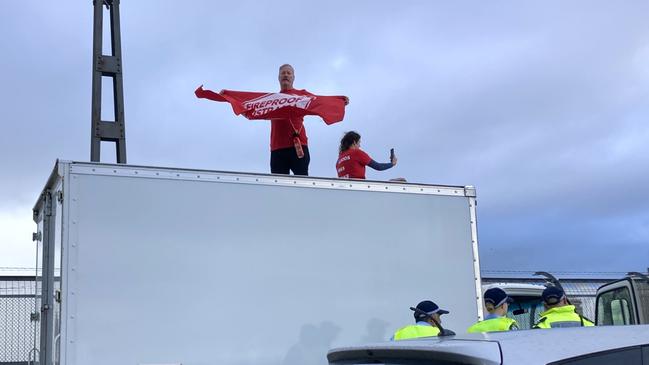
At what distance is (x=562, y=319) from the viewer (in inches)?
196

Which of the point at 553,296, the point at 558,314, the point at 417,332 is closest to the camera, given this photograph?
the point at 417,332

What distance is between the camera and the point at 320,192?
592 cm

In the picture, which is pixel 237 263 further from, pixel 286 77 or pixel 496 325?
pixel 286 77

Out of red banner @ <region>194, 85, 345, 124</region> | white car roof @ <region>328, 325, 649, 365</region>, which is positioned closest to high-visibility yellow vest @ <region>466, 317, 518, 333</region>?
white car roof @ <region>328, 325, 649, 365</region>

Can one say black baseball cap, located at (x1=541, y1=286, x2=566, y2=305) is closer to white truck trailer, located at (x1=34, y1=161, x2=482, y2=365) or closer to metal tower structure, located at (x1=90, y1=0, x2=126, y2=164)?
white truck trailer, located at (x1=34, y1=161, x2=482, y2=365)

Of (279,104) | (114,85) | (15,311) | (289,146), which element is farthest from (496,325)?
(15,311)

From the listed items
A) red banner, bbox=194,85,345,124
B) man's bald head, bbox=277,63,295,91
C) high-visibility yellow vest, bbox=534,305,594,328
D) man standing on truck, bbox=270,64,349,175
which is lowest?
high-visibility yellow vest, bbox=534,305,594,328

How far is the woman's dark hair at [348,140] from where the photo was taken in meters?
7.41

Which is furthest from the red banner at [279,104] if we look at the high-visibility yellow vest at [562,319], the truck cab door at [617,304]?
the high-visibility yellow vest at [562,319]

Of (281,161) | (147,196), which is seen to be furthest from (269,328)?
(281,161)

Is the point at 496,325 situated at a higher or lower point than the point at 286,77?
lower

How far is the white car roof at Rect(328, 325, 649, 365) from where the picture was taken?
9.52 feet

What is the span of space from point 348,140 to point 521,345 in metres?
4.61

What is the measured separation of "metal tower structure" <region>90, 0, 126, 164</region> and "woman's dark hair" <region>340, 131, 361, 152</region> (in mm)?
2089
